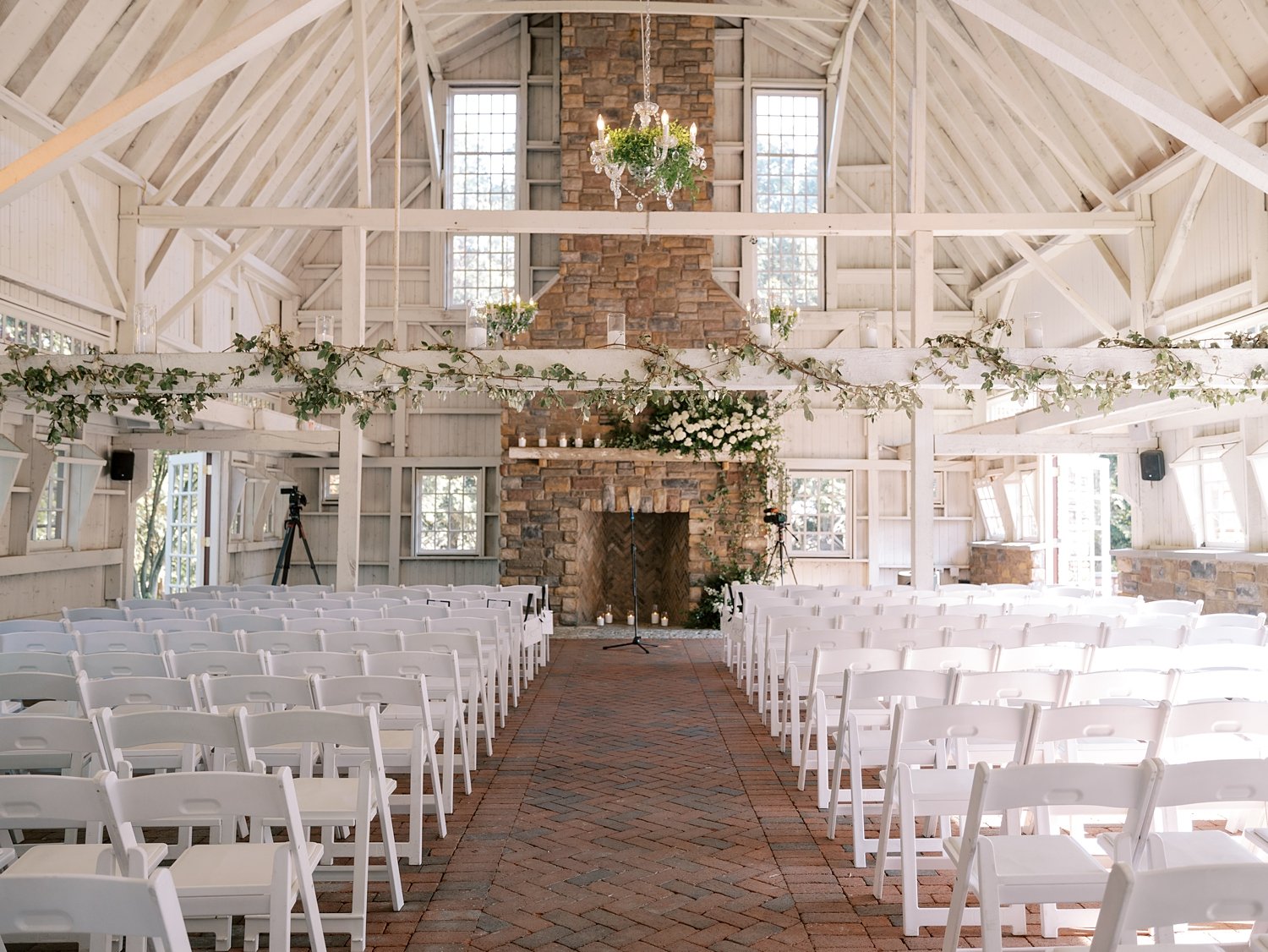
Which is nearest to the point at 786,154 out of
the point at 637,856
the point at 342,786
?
the point at 637,856

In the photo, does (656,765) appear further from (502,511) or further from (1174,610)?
(502,511)

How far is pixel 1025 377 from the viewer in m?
7.65

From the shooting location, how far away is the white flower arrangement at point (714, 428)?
1362 cm

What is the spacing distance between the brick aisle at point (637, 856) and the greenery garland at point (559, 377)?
2593 mm

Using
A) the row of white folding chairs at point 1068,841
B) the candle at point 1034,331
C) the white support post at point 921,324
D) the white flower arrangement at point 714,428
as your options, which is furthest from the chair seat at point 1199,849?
the white flower arrangement at point 714,428

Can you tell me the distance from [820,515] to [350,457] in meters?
9.37

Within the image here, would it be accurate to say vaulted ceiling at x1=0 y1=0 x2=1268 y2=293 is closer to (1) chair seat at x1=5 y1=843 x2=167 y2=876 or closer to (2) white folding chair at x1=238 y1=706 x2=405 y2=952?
(2) white folding chair at x1=238 y1=706 x2=405 y2=952

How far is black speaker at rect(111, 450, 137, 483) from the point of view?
11.2 m

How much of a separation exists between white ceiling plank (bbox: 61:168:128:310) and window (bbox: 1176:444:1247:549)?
1140 cm

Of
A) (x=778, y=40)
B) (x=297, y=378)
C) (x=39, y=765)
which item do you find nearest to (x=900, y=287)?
(x=778, y=40)

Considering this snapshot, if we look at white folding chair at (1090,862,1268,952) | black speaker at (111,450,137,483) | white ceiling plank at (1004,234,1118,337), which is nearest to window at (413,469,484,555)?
black speaker at (111,450,137,483)

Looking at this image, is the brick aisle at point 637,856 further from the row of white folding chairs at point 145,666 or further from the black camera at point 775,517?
the black camera at point 775,517

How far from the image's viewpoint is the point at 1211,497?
10.8 metres

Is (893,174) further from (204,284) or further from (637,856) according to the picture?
(204,284)
